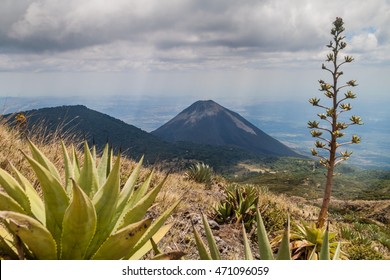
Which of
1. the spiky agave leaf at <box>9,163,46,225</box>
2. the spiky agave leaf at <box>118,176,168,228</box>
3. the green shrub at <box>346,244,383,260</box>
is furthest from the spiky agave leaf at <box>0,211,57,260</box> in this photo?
the green shrub at <box>346,244,383,260</box>

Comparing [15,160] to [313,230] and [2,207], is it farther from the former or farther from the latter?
[313,230]

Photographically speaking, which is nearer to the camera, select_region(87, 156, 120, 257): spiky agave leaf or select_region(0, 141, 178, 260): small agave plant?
select_region(0, 141, 178, 260): small agave plant

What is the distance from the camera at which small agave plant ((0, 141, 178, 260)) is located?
1781 millimetres

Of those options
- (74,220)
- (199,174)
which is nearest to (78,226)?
(74,220)

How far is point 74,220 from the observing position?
1.83 m

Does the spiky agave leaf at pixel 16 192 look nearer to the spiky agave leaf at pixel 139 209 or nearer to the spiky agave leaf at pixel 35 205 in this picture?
the spiky agave leaf at pixel 35 205

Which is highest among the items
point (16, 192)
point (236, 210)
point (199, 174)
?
point (16, 192)

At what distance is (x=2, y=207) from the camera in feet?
6.65

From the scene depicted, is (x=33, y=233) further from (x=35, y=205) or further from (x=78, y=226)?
(x=35, y=205)

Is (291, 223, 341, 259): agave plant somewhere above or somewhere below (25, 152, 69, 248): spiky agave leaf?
below

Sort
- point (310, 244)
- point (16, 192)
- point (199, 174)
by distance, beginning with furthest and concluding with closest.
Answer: point (199, 174), point (310, 244), point (16, 192)

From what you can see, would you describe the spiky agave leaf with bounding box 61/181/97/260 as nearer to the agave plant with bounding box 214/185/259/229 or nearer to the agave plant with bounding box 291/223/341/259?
the agave plant with bounding box 291/223/341/259

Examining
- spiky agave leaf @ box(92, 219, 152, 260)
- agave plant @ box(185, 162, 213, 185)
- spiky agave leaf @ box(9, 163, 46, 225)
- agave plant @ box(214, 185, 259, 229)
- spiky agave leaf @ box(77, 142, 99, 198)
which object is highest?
spiky agave leaf @ box(77, 142, 99, 198)
